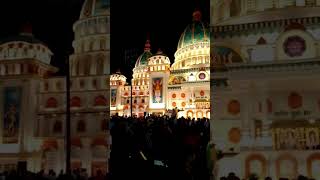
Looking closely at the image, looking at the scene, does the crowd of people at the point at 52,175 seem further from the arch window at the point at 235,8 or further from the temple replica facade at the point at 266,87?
the arch window at the point at 235,8

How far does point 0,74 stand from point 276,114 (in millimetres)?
2709

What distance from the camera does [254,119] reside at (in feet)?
10.9

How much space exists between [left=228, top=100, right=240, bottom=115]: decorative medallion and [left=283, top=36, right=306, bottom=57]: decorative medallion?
0.59m

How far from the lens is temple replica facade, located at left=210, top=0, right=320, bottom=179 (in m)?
3.19

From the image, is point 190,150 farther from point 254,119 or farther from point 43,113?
point 43,113

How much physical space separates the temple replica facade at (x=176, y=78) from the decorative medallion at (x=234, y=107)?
12.1 meters

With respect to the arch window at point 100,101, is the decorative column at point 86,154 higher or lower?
lower

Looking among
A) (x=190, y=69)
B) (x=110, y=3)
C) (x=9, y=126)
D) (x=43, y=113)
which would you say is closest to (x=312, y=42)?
(x=110, y=3)

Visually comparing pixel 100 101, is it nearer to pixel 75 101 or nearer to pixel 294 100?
pixel 75 101

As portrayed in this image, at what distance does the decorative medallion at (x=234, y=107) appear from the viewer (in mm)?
3375

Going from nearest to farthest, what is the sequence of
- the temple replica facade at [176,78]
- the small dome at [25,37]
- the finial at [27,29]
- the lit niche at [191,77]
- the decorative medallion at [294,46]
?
the decorative medallion at [294,46]
the small dome at [25,37]
the finial at [27,29]
the temple replica facade at [176,78]
the lit niche at [191,77]

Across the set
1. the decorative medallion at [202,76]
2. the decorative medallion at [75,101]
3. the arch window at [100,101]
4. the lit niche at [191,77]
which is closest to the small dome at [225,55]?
the arch window at [100,101]

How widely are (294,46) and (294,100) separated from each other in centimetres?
44

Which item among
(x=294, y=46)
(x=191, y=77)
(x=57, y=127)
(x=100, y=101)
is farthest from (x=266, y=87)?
(x=191, y=77)
